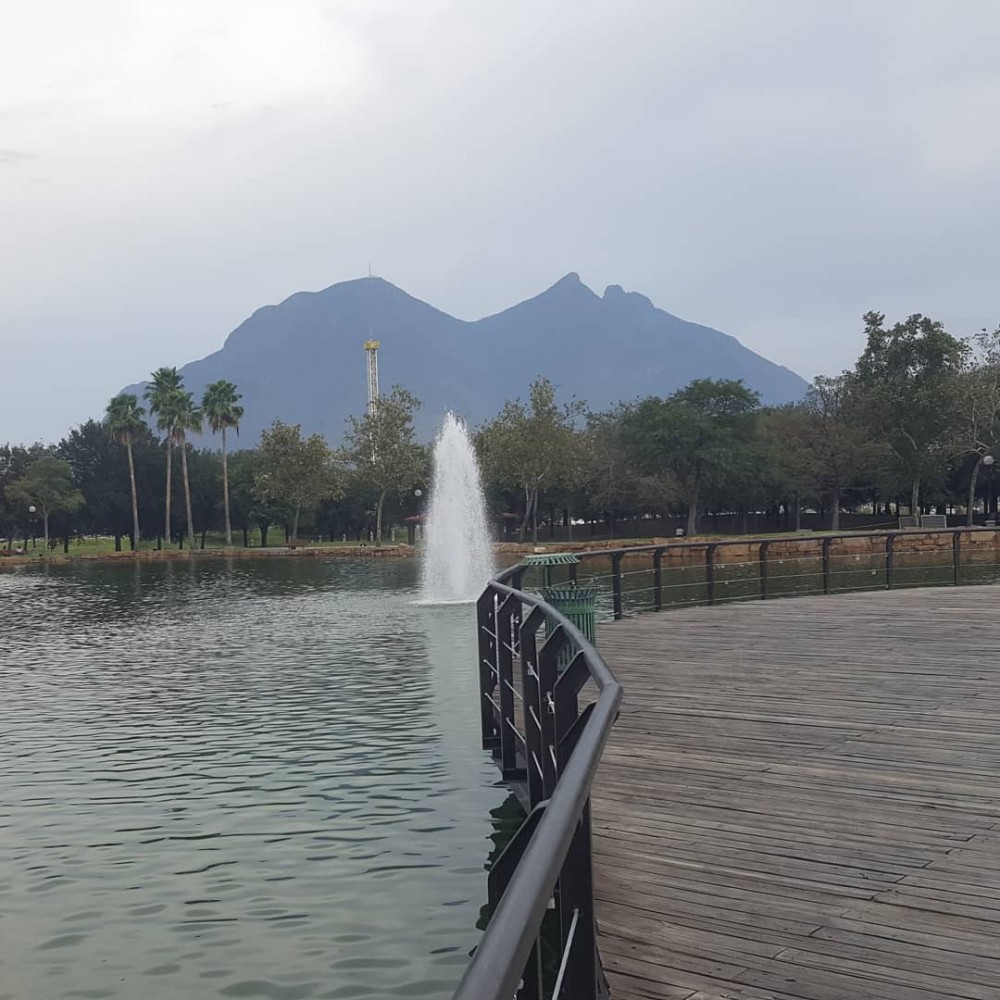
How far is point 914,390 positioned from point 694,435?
1338cm

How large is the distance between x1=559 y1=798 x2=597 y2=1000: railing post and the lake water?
3329 millimetres

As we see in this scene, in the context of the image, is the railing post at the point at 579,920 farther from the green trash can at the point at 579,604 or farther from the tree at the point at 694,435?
the tree at the point at 694,435

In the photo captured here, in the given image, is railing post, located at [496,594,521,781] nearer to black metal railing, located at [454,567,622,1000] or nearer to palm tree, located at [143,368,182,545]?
black metal railing, located at [454,567,622,1000]

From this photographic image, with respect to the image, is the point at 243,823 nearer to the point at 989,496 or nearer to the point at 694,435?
the point at 694,435

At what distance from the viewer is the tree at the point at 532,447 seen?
7119 centimetres

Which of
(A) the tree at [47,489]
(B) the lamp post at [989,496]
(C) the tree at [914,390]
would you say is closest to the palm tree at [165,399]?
(A) the tree at [47,489]

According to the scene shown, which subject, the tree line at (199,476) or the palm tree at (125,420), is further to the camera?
the palm tree at (125,420)

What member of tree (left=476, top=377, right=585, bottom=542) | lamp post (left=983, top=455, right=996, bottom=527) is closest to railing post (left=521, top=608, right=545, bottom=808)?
tree (left=476, top=377, right=585, bottom=542)

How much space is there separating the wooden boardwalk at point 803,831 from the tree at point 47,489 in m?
82.7

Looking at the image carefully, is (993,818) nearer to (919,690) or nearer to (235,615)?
(919,690)

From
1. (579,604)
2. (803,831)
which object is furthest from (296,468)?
(803,831)

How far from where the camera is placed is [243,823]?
8844 millimetres

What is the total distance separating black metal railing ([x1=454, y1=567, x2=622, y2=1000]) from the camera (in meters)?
1.69

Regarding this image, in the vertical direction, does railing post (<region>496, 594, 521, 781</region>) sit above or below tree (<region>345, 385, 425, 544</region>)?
below
